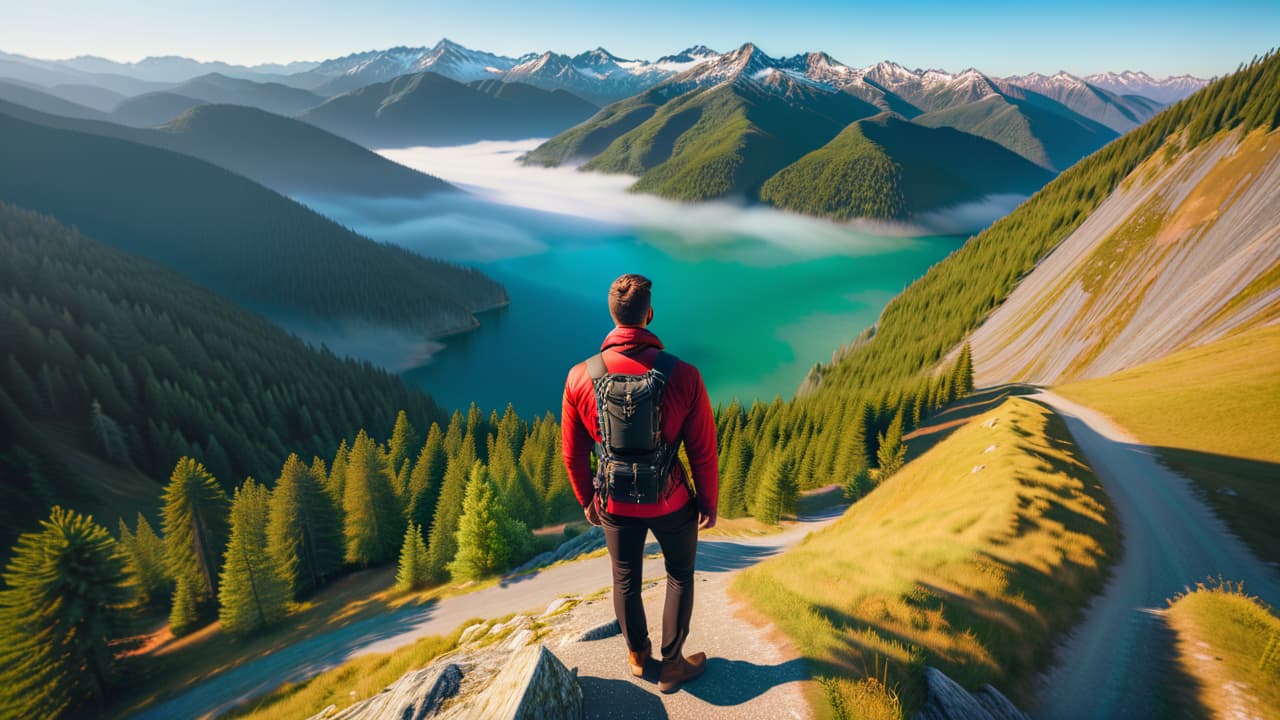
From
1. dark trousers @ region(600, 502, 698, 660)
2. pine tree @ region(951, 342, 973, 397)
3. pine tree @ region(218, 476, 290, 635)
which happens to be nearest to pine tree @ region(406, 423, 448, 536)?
pine tree @ region(218, 476, 290, 635)

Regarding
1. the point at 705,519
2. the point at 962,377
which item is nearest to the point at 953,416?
Answer: the point at 962,377

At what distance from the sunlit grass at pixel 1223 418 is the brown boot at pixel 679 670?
21.7 m

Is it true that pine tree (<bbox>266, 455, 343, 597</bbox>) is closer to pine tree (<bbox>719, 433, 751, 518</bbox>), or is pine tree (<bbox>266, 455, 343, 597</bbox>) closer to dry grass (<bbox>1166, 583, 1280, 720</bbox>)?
pine tree (<bbox>719, 433, 751, 518</bbox>)

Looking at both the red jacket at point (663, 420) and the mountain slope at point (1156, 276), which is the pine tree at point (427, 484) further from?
the mountain slope at point (1156, 276)

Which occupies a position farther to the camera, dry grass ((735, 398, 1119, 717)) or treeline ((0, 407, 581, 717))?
treeline ((0, 407, 581, 717))

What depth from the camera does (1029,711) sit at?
24.0ft

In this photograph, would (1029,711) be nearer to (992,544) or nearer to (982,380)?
(992,544)

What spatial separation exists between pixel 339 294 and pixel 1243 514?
208143mm

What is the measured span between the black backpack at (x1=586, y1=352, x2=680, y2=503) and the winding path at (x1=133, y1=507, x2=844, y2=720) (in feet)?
50.6

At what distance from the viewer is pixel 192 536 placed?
3603cm

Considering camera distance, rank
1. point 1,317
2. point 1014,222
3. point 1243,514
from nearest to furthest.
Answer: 1. point 1243,514
2. point 1,317
3. point 1014,222

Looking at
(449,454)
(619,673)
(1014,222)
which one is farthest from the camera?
(1014,222)

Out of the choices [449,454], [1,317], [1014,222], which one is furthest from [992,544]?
[1014,222]

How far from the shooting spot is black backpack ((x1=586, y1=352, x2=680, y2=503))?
5.02m
